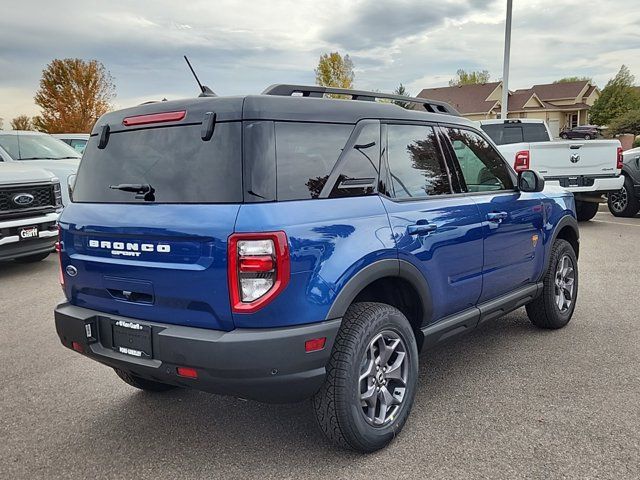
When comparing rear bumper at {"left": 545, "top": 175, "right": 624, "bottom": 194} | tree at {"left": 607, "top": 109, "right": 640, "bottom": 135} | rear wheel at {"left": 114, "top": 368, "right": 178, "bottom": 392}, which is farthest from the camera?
tree at {"left": 607, "top": 109, "right": 640, "bottom": 135}

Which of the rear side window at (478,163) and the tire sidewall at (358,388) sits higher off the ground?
the rear side window at (478,163)

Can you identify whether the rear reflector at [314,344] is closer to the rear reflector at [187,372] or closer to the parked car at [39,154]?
the rear reflector at [187,372]

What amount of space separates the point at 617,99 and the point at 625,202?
46681 millimetres

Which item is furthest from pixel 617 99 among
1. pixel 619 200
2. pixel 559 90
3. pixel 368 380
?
pixel 368 380

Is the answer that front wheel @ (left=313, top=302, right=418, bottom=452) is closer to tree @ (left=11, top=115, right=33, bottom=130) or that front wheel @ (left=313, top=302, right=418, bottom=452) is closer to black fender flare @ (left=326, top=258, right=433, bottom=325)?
black fender flare @ (left=326, top=258, right=433, bottom=325)

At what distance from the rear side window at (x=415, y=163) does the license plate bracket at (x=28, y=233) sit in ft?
19.8

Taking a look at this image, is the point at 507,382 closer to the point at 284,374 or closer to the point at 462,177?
the point at 462,177

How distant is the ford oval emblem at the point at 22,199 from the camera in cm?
750

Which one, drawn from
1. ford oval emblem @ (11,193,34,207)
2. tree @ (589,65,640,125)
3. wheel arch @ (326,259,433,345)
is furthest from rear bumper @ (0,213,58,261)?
tree @ (589,65,640,125)

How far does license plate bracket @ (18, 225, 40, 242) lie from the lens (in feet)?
24.5

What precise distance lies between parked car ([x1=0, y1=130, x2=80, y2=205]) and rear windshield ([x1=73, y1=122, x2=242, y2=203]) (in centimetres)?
678

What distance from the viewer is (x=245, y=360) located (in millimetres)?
2500

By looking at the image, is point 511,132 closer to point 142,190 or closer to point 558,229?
point 558,229

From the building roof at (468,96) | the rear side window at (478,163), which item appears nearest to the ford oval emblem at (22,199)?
the rear side window at (478,163)
